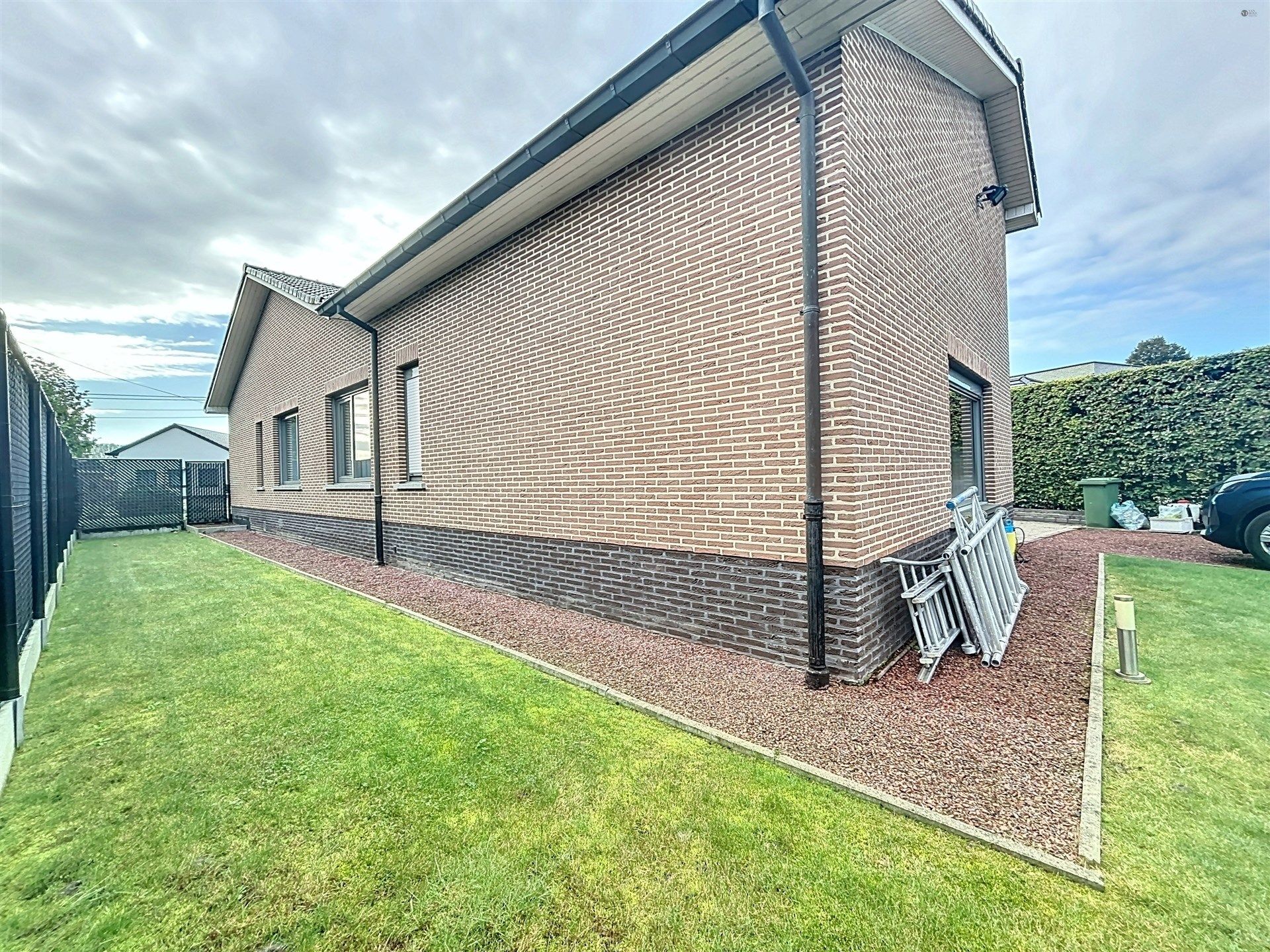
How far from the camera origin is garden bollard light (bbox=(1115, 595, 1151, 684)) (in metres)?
3.58

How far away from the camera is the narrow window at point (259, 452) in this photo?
14.3m

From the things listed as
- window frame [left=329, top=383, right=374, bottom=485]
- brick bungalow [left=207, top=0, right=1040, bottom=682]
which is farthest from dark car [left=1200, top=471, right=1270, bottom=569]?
window frame [left=329, top=383, right=374, bottom=485]

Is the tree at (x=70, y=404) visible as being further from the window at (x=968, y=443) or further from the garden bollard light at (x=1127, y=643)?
the garden bollard light at (x=1127, y=643)

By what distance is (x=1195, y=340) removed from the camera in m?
18.8

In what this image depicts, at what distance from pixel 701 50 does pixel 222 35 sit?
280 inches

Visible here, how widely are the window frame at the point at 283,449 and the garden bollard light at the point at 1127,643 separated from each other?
48.7ft

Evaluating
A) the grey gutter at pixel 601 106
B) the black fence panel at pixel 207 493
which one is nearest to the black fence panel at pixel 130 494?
the black fence panel at pixel 207 493

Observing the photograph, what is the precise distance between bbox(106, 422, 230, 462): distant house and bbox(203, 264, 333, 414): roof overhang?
3055 centimetres

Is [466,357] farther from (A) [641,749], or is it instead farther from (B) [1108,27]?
(B) [1108,27]

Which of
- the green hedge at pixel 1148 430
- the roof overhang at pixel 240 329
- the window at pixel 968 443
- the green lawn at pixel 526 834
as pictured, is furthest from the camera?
the roof overhang at pixel 240 329

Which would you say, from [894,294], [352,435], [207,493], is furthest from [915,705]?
[207,493]

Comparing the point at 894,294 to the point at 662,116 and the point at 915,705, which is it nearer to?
the point at 662,116

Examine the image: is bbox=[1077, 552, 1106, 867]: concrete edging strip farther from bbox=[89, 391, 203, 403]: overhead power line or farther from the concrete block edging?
bbox=[89, 391, 203, 403]: overhead power line

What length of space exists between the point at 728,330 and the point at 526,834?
359 centimetres
